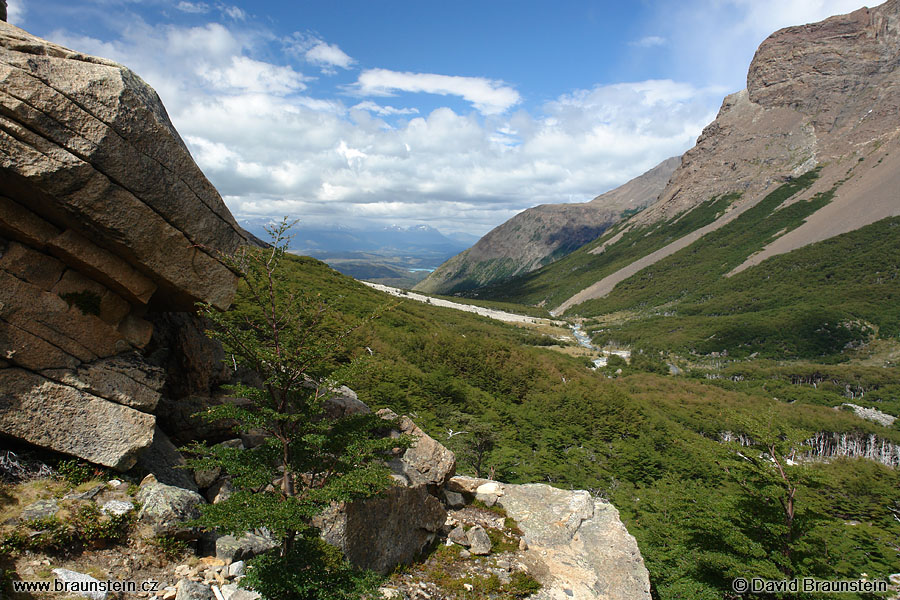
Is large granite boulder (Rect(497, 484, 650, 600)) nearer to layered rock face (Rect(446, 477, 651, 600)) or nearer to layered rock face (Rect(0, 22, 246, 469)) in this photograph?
layered rock face (Rect(446, 477, 651, 600))

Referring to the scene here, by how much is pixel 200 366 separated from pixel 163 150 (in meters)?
7.18

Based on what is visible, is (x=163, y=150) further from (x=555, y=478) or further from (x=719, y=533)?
(x=555, y=478)

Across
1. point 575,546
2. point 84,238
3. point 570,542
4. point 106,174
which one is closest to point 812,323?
point 570,542

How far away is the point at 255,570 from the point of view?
8406 mm

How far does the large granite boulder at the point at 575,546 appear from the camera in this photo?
14.2 metres

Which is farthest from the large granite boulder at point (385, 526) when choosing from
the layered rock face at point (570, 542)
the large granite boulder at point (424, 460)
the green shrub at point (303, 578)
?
the layered rock face at point (570, 542)

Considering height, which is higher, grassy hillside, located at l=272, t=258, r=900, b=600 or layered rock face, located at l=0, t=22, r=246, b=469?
layered rock face, located at l=0, t=22, r=246, b=469

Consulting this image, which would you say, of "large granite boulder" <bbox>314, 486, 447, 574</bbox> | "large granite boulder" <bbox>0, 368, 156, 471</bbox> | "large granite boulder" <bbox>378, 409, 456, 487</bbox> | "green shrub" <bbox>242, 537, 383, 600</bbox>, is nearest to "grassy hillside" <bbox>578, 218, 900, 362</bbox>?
"large granite boulder" <bbox>378, 409, 456, 487</bbox>

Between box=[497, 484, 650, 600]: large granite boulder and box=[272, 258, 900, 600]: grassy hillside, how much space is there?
3465 millimetres

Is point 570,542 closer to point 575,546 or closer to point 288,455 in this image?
point 575,546

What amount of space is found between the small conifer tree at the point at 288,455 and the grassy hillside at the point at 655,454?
1478 millimetres

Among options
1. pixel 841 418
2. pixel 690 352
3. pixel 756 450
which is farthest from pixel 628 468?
pixel 690 352

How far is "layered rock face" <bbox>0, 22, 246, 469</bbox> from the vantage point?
928 cm

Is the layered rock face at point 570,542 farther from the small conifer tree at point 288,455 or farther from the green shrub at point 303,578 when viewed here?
the small conifer tree at point 288,455
